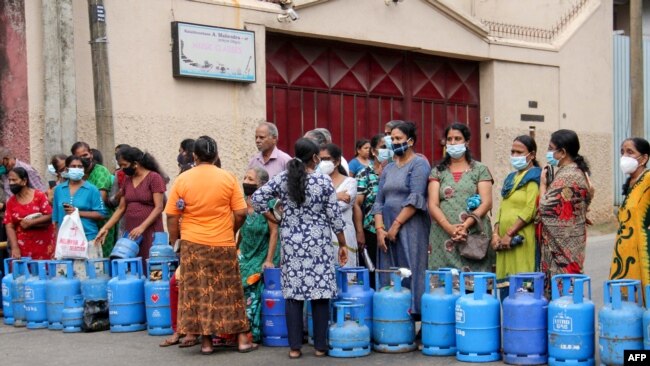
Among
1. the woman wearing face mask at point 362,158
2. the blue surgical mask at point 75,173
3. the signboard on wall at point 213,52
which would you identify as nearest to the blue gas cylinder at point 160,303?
the blue surgical mask at point 75,173

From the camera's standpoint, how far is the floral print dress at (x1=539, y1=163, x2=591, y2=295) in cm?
783

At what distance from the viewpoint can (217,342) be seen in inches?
336

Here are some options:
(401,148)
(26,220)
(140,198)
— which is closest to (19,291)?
(26,220)

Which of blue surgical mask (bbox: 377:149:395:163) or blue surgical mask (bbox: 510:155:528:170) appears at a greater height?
blue surgical mask (bbox: 377:149:395:163)

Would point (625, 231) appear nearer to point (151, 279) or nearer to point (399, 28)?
point (151, 279)

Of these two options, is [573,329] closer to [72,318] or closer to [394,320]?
[394,320]

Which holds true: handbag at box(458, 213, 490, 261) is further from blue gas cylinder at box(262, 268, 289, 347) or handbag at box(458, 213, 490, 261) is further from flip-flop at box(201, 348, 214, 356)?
flip-flop at box(201, 348, 214, 356)

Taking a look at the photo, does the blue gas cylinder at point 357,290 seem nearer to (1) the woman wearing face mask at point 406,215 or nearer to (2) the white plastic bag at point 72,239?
(1) the woman wearing face mask at point 406,215

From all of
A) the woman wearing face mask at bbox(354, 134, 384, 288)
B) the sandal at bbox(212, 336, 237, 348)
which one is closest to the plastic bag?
the sandal at bbox(212, 336, 237, 348)

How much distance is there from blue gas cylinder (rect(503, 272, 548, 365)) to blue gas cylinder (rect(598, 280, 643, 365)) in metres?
0.48

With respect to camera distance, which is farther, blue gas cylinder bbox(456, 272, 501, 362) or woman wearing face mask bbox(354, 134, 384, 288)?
woman wearing face mask bbox(354, 134, 384, 288)

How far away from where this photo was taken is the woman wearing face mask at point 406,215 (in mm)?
8430

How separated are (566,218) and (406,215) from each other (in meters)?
1.36

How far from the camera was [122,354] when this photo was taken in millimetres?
8375
